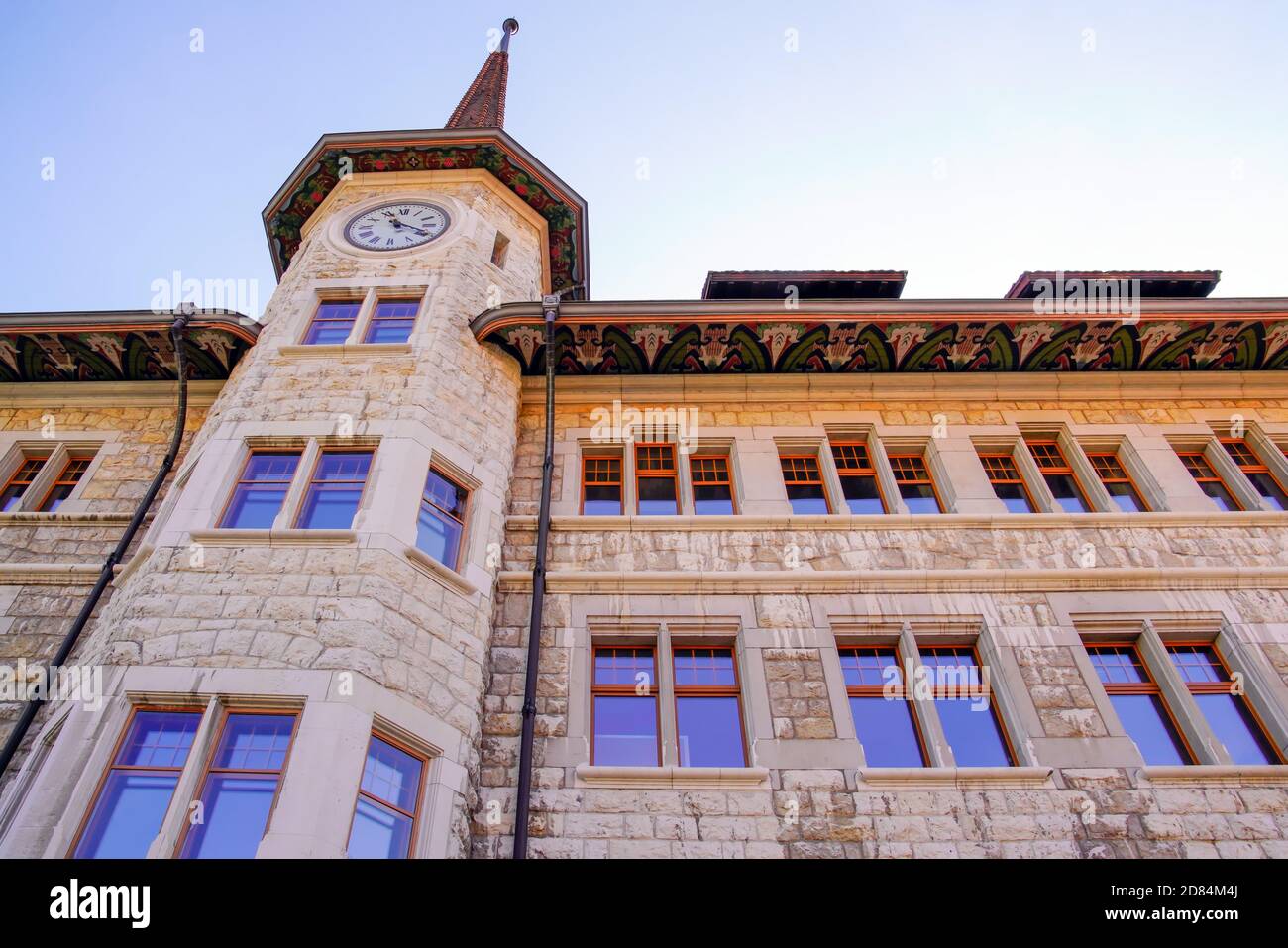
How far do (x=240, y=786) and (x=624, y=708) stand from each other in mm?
4125

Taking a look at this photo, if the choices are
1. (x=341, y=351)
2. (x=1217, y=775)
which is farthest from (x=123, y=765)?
(x=1217, y=775)

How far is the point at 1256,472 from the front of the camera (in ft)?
47.3

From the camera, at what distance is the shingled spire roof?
75.9 ft

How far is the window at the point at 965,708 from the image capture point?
34.6 ft

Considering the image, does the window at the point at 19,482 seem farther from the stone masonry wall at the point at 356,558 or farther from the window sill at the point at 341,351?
the window sill at the point at 341,351

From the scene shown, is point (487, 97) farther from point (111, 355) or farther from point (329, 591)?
point (329, 591)

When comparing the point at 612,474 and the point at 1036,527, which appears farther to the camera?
the point at 612,474

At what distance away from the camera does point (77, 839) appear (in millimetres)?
8164

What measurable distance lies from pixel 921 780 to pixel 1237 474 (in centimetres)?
761

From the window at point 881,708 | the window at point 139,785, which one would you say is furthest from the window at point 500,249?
the window at point 139,785
